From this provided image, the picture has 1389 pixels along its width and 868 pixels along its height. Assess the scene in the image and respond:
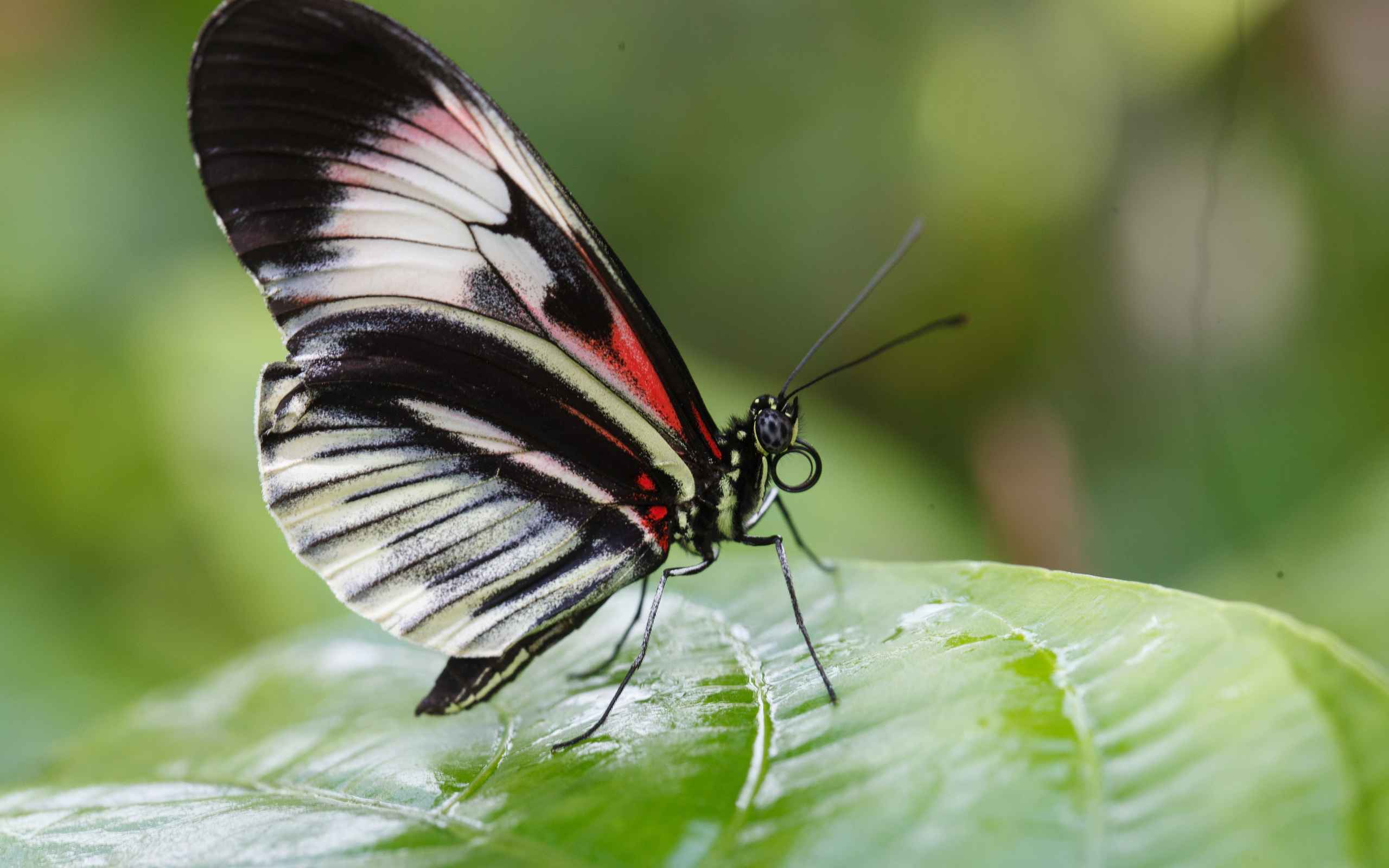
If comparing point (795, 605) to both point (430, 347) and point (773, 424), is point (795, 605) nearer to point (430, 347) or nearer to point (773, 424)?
point (773, 424)

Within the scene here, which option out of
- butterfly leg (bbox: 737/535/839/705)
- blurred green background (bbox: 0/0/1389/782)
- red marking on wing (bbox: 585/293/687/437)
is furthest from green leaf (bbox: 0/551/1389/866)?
blurred green background (bbox: 0/0/1389/782)

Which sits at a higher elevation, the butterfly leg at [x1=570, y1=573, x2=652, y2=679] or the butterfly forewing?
the butterfly forewing

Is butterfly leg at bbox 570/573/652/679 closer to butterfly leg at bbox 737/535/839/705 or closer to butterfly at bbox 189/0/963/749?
butterfly at bbox 189/0/963/749

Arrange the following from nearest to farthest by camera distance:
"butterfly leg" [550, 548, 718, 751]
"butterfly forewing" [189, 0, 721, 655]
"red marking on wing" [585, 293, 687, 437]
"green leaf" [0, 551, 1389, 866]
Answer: "green leaf" [0, 551, 1389, 866], "butterfly leg" [550, 548, 718, 751], "butterfly forewing" [189, 0, 721, 655], "red marking on wing" [585, 293, 687, 437]

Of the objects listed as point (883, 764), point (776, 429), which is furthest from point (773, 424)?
point (883, 764)

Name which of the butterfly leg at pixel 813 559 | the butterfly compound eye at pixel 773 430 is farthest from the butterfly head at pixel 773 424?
the butterfly leg at pixel 813 559

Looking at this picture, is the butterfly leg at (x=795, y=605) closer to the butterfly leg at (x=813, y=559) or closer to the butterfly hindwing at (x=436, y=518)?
the butterfly leg at (x=813, y=559)

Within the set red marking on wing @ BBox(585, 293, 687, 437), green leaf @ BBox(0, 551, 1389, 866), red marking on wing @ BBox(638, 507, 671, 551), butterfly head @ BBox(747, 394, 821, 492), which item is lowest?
green leaf @ BBox(0, 551, 1389, 866)

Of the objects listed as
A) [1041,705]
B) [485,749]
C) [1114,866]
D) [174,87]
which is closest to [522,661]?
[485,749]

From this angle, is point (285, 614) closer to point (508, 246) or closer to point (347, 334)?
point (347, 334)
